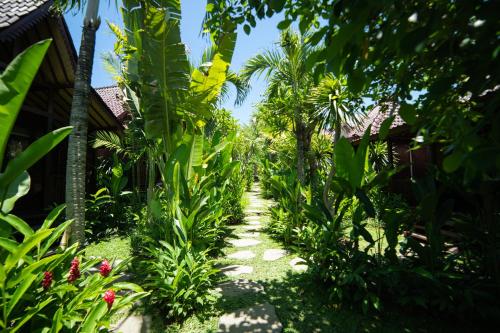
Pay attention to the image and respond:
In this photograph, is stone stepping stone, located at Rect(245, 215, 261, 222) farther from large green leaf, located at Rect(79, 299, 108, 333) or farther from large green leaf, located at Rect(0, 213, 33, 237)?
large green leaf, located at Rect(0, 213, 33, 237)

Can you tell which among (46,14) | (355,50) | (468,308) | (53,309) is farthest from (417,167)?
(46,14)

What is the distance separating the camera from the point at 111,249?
5.14m

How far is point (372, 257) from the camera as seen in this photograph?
2.81m

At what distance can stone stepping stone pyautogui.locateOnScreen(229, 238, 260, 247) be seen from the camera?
5.48 m

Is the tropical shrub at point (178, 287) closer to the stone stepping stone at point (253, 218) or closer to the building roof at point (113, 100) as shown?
the stone stepping stone at point (253, 218)

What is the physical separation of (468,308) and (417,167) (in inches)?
300

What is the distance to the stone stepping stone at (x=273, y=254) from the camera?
4.56 m

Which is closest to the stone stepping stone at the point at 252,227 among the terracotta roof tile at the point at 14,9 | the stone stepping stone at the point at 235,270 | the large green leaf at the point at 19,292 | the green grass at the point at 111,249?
the stone stepping stone at the point at 235,270

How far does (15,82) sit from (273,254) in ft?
14.6

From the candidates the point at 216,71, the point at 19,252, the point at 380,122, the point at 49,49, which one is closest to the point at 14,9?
the point at 49,49

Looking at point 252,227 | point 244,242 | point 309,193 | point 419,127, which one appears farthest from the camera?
point 252,227

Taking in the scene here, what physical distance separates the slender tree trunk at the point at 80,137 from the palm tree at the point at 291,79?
12.1ft

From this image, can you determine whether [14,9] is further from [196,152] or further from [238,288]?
[238,288]

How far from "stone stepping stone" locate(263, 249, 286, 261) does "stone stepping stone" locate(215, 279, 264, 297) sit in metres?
1.04
